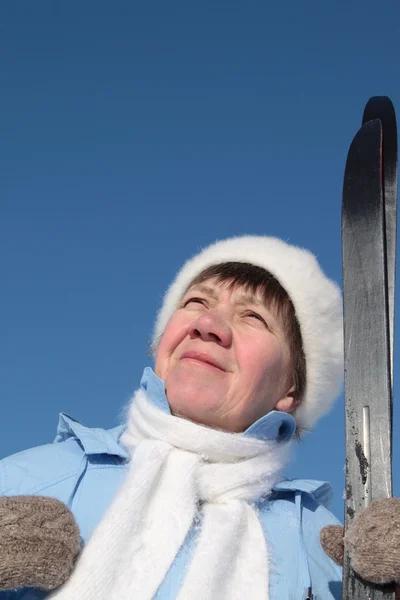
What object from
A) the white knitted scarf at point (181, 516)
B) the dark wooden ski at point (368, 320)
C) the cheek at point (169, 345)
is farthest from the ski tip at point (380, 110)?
the white knitted scarf at point (181, 516)

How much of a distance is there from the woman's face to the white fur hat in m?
0.24

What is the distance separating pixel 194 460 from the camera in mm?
3031

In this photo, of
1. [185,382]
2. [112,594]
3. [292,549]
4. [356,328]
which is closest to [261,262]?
[185,382]

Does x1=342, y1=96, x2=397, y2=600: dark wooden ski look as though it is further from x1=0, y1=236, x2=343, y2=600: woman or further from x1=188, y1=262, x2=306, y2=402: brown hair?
x1=188, y1=262, x2=306, y2=402: brown hair

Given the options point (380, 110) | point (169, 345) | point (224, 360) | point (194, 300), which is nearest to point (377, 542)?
point (224, 360)

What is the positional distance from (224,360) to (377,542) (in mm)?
1174

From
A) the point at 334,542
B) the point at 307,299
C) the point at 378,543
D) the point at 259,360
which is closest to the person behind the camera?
the point at 378,543

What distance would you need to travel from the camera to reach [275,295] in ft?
12.2

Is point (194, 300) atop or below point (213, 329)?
atop

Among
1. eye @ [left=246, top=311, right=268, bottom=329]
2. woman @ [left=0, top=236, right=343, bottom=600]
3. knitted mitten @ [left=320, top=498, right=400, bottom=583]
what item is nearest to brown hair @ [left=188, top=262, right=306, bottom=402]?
woman @ [left=0, top=236, right=343, bottom=600]

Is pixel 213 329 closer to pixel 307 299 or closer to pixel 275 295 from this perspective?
pixel 275 295

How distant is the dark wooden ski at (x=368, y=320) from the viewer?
8.10ft

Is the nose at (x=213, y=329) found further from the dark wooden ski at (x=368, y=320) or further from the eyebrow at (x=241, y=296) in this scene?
the dark wooden ski at (x=368, y=320)

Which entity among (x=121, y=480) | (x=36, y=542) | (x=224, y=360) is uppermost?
(x=224, y=360)
